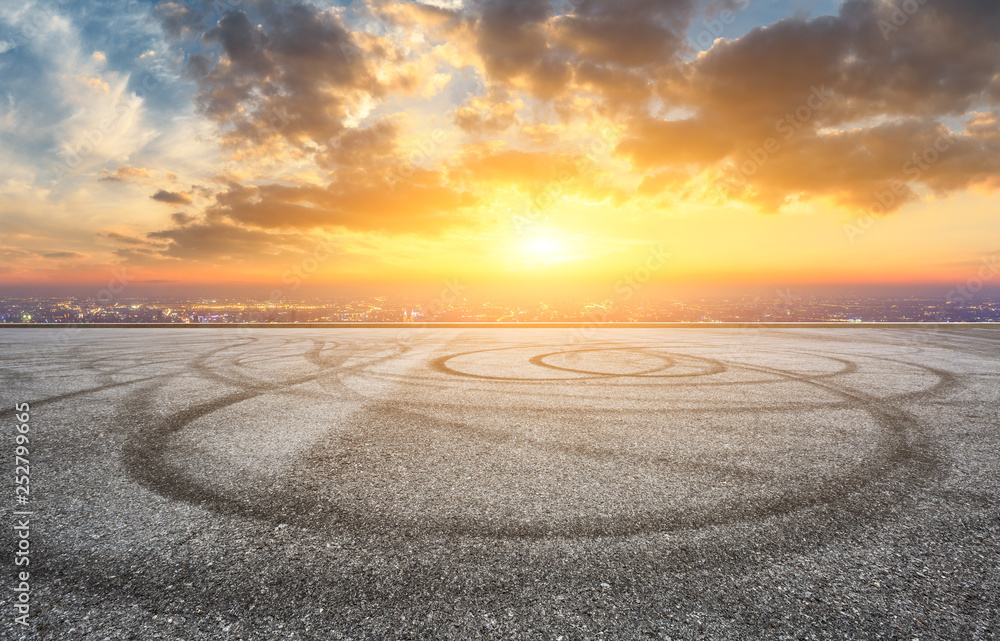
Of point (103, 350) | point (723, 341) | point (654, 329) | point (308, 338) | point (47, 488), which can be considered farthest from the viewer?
point (654, 329)

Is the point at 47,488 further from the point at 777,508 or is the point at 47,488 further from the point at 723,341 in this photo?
the point at 723,341

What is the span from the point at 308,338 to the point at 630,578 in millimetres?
15965

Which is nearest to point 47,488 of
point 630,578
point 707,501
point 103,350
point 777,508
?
point 630,578

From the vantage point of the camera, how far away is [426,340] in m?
15.7

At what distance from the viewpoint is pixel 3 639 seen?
88.1 inches

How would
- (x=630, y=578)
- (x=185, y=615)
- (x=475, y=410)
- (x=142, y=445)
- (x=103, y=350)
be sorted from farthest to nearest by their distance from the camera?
(x=103, y=350) → (x=475, y=410) → (x=142, y=445) → (x=630, y=578) → (x=185, y=615)

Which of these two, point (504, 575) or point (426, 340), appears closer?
point (504, 575)

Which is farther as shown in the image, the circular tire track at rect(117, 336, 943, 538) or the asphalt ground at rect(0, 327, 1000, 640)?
the circular tire track at rect(117, 336, 943, 538)

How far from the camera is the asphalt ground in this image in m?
2.39

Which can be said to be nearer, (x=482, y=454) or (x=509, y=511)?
(x=509, y=511)

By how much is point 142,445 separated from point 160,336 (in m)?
15.2

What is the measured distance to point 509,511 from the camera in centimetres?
351

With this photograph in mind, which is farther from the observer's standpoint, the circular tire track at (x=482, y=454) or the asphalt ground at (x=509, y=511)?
the circular tire track at (x=482, y=454)

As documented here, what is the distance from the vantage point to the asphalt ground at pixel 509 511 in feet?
7.86
